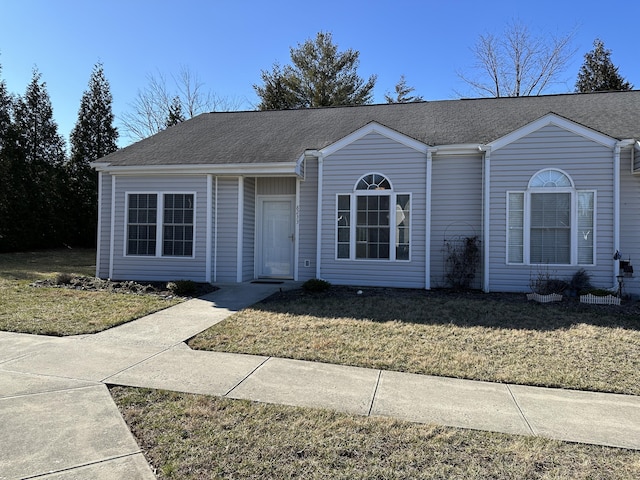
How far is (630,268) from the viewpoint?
28.5 feet

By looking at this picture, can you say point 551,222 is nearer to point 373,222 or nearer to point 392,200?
point 392,200

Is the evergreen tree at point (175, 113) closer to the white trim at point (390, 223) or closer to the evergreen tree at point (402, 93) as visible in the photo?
the evergreen tree at point (402, 93)

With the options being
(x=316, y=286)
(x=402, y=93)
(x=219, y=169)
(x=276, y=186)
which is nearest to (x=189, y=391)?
(x=316, y=286)

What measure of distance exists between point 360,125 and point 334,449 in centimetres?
1081

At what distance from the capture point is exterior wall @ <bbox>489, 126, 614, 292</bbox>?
29.7ft

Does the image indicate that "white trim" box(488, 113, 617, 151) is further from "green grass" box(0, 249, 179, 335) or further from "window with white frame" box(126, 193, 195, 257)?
"green grass" box(0, 249, 179, 335)

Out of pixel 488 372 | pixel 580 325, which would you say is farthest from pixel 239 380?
pixel 580 325

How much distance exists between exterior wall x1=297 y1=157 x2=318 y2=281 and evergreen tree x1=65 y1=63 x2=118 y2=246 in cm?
1854

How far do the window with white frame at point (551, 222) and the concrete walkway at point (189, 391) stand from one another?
5.70m

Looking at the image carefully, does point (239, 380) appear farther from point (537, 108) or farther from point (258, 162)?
point (537, 108)

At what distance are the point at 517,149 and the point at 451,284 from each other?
343cm

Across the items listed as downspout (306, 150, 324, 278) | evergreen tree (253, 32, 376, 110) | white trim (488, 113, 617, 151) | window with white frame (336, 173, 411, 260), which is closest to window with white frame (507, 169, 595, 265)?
white trim (488, 113, 617, 151)

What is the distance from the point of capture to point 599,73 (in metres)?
27.8

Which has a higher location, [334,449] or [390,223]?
[390,223]
